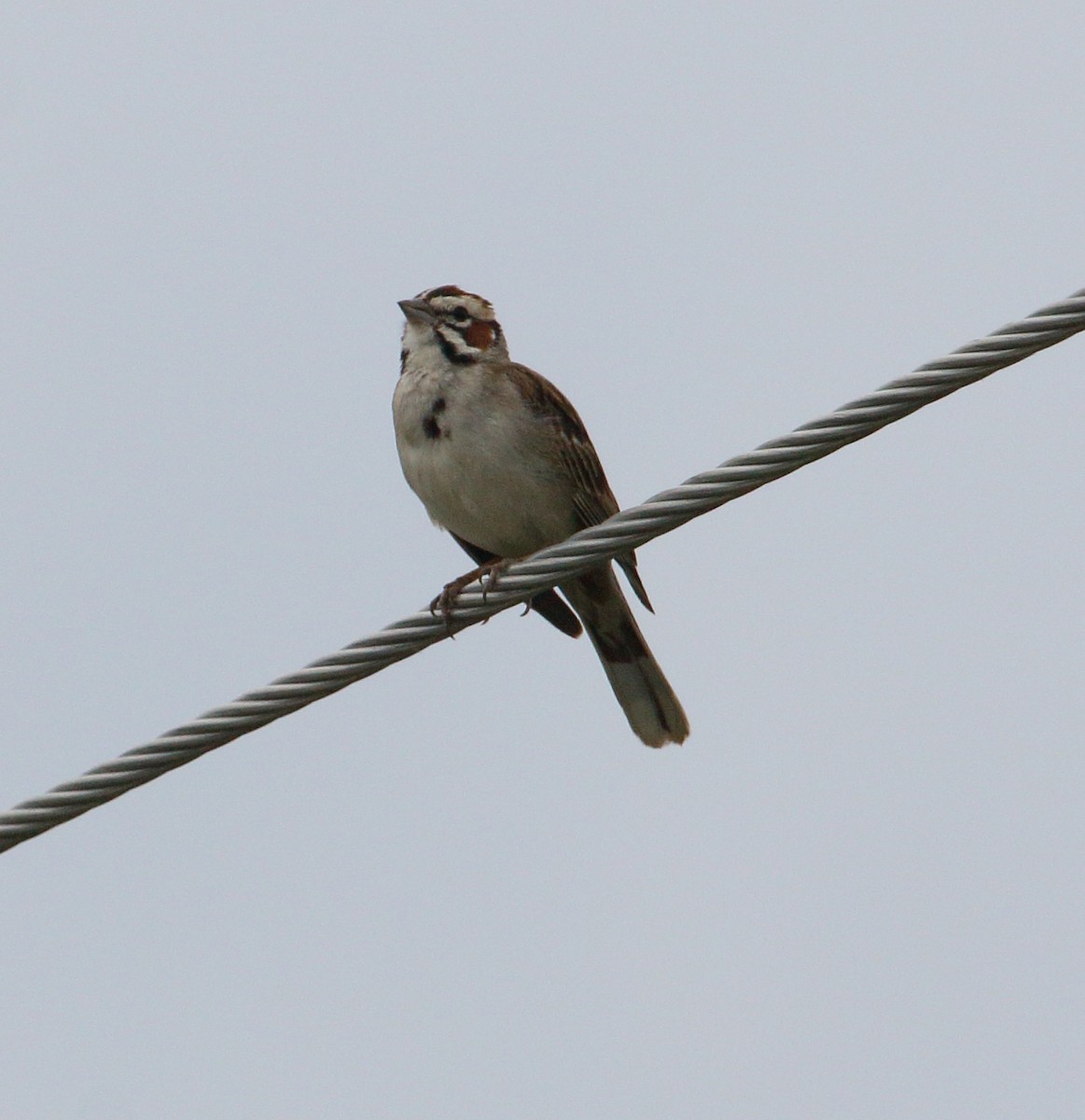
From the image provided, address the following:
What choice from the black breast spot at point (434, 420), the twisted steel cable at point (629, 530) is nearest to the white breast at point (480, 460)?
the black breast spot at point (434, 420)

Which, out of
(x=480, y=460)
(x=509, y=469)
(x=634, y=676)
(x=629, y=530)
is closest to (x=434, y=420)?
(x=480, y=460)

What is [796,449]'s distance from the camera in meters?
5.14

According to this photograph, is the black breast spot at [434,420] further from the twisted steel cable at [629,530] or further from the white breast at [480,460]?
the twisted steel cable at [629,530]

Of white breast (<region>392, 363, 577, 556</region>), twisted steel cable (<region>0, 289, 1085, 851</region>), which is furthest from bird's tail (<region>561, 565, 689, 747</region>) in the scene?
twisted steel cable (<region>0, 289, 1085, 851</region>)

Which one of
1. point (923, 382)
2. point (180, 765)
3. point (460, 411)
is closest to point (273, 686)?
point (180, 765)

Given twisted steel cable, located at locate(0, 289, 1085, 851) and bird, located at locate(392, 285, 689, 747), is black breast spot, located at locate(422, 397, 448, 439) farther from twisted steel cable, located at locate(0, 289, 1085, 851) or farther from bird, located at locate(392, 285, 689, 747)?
twisted steel cable, located at locate(0, 289, 1085, 851)

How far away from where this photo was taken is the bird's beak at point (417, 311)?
8.45 m

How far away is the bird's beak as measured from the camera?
845 centimetres

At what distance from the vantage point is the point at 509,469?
7867 millimetres

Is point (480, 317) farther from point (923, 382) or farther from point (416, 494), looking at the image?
point (923, 382)

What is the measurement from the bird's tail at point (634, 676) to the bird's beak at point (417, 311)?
134 cm

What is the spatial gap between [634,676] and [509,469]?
1.29 meters

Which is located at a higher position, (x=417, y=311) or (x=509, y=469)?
(x=417, y=311)

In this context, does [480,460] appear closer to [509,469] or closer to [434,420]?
[509,469]
